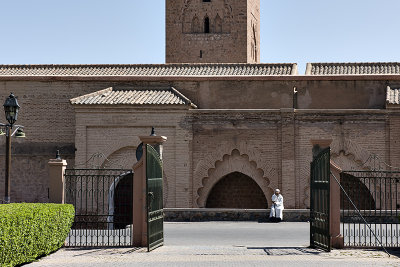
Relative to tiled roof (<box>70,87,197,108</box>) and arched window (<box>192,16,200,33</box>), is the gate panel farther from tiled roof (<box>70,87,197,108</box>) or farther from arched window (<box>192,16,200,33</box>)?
arched window (<box>192,16,200,33</box>)

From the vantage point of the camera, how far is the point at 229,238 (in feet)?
58.8

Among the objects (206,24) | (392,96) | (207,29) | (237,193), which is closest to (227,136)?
(237,193)

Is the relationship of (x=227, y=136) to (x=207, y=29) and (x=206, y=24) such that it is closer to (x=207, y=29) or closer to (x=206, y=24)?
(x=207, y=29)

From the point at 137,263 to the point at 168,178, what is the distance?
14.5m

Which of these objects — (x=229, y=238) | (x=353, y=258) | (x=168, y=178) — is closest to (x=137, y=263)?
(x=353, y=258)

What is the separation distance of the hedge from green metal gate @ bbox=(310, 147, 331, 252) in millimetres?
5137

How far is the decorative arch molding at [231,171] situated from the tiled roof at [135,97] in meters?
2.48

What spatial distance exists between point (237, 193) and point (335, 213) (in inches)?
526

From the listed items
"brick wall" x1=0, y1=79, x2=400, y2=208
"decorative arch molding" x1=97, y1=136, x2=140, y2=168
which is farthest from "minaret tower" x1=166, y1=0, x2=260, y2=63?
"decorative arch molding" x1=97, y1=136, x2=140, y2=168

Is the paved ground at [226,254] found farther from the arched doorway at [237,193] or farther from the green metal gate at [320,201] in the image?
the arched doorway at [237,193]

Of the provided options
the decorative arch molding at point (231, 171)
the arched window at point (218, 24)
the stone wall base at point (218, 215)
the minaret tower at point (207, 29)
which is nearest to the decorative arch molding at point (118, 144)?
the decorative arch molding at point (231, 171)

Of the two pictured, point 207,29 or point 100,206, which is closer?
point 100,206

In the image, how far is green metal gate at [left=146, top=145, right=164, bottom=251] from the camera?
14625 millimetres

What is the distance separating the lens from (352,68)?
98.4 feet
